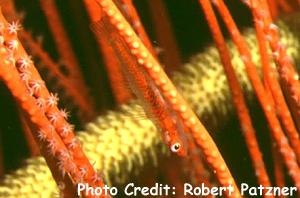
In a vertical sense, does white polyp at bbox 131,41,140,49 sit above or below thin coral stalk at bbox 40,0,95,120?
below

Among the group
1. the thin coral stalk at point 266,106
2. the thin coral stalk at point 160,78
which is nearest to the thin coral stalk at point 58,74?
the thin coral stalk at point 266,106

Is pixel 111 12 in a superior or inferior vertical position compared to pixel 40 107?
superior

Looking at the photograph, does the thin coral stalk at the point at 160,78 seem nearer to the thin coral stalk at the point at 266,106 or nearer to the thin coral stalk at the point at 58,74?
the thin coral stalk at the point at 266,106

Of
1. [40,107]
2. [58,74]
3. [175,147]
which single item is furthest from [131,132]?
[40,107]

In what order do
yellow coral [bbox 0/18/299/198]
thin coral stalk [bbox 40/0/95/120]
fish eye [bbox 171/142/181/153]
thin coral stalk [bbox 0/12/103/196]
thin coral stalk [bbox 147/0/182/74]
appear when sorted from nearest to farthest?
thin coral stalk [bbox 0/12/103/196], fish eye [bbox 171/142/181/153], yellow coral [bbox 0/18/299/198], thin coral stalk [bbox 40/0/95/120], thin coral stalk [bbox 147/0/182/74]

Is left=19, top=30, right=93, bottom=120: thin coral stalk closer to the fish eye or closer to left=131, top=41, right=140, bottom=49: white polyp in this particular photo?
the fish eye

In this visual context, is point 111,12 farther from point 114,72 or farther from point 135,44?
point 114,72

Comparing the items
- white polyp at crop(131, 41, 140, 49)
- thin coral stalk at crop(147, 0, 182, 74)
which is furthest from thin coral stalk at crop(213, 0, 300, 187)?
thin coral stalk at crop(147, 0, 182, 74)
